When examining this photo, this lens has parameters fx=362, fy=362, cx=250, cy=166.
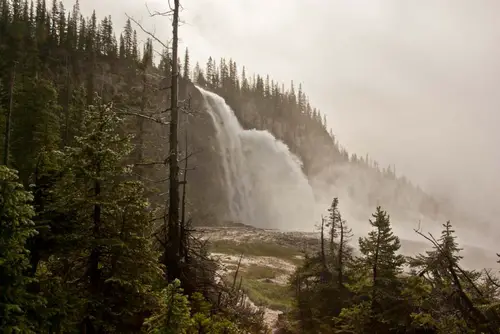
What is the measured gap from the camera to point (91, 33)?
8825 cm

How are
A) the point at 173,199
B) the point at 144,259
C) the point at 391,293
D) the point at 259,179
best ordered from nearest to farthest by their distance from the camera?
the point at 144,259 → the point at 173,199 → the point at 391,293 → the point at 259,179

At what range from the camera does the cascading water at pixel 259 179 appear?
88312 mm

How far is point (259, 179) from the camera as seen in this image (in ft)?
306

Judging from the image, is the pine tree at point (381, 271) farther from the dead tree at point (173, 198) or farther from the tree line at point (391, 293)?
the dead tree at point (173, 198)

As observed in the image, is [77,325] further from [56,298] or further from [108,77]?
[108,77]

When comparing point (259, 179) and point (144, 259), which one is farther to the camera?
point (259, 179)

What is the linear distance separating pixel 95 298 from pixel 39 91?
30399 millimetres

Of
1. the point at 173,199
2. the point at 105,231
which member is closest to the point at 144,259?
the point at 105,231

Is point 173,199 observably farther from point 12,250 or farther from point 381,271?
point 381,271

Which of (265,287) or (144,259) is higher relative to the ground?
(144,259)

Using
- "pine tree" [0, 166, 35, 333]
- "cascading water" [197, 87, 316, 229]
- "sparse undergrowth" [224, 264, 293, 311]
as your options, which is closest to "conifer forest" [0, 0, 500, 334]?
"pine tree" [0, 166, 35, 333]

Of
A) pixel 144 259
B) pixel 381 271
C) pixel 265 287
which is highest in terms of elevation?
pixel 144 259

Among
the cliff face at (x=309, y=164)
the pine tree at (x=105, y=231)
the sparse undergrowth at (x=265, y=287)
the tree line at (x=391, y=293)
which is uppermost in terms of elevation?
the cliff face at (x=309, y=164)

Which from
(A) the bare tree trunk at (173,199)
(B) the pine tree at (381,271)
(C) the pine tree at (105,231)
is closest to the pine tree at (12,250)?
(C) the pine tree at (105,231)
